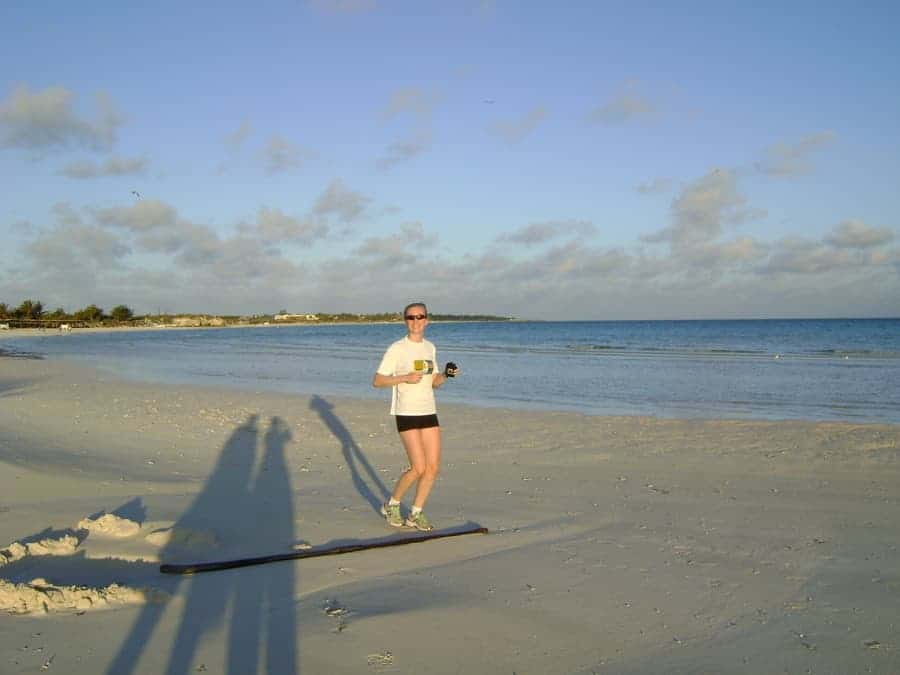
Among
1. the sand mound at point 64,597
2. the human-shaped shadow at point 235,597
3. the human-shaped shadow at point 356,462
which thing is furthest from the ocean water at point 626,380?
the sand mound at point 64,597

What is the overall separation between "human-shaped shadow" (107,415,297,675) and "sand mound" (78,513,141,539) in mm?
357

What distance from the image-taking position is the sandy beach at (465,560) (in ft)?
13.3

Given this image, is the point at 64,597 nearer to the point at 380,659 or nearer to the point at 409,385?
the point at 380,659

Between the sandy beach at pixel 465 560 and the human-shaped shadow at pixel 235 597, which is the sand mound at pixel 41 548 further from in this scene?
the human-shaped shadow at pixel 235 597

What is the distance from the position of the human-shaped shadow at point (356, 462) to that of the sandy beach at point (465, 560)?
6cm

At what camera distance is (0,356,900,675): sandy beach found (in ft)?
13.3

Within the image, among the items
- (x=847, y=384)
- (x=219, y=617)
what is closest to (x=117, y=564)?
(x=219, y=617)

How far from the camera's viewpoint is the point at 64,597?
4516 millimetres

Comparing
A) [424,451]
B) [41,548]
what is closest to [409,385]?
[424,451]

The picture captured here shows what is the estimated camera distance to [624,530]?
6496 mm

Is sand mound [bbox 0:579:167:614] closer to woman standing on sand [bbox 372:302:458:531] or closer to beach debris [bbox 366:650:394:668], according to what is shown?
beach debris [bbox 366:650:394:668]

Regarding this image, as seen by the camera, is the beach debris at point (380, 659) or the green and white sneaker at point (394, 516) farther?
the green and white sneaker at point (394, 516)

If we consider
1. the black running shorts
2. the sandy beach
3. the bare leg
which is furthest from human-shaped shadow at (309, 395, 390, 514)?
the black running shorts

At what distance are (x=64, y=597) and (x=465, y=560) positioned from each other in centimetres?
257
